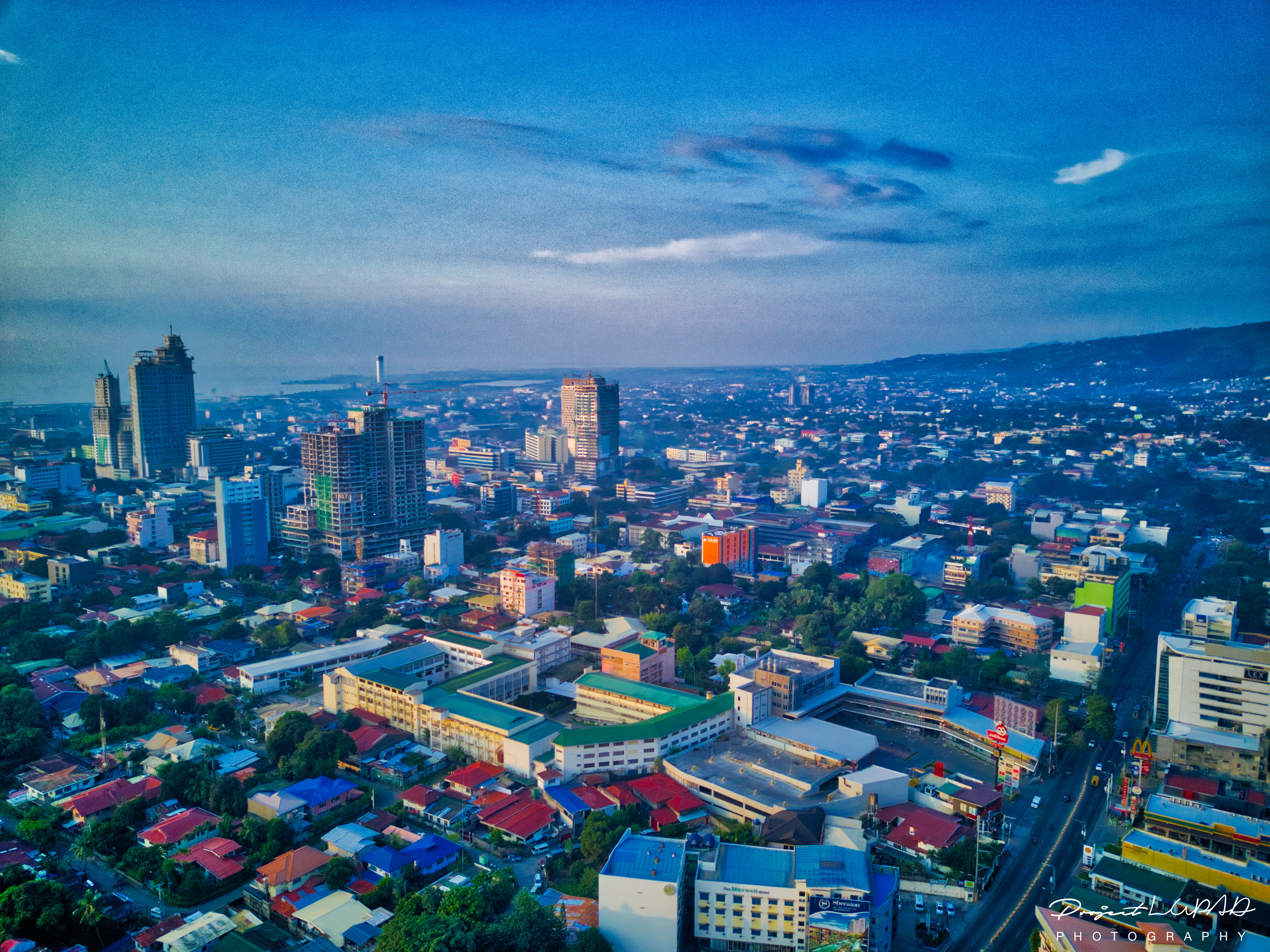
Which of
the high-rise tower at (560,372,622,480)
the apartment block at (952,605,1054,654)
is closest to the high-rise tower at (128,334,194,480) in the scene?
the high-rise tower at (560,372,622,480)

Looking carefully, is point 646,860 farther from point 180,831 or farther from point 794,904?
point 180,831

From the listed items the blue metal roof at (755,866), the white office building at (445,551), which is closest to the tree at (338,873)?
the blue metal roof at (755,866)

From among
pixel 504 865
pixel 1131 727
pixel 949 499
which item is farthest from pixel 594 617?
pixel 949 499

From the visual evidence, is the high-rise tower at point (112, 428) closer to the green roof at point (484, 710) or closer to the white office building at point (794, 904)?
the green roof at point (484, 710)

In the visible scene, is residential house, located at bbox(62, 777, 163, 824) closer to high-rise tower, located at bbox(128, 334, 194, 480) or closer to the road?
the road

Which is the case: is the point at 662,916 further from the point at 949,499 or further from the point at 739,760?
the point at 949,499

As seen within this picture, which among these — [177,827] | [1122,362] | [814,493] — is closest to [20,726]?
[177,827]

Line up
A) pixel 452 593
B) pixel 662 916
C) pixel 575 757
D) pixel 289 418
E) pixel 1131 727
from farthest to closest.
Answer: pixel 289 418, pixel 452 593, pixel 1131 727, pixel 575 757, pixel 662 916
